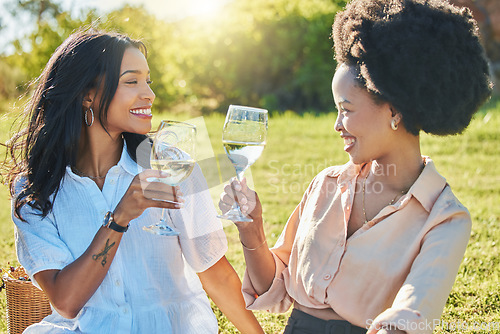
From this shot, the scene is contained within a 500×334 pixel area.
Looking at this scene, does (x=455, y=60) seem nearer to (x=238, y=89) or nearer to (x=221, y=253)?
(x=221, y=253)

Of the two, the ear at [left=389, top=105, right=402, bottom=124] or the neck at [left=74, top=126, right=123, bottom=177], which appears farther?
the neck at [left=74, top=126, right=123, bottom=177]

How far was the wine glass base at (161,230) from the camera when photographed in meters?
2.48

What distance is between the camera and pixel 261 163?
29.8 ft

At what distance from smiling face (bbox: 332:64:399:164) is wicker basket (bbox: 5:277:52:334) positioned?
199cm

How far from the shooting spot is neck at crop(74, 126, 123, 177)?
125 inches

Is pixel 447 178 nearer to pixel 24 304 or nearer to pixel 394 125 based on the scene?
pixel 394 125

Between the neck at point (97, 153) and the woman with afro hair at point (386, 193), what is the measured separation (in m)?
0.94

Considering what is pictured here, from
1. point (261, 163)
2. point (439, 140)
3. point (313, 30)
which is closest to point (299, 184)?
point (261, 163)

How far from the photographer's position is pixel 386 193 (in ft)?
8.82

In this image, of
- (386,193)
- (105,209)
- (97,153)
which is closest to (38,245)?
(105,209)

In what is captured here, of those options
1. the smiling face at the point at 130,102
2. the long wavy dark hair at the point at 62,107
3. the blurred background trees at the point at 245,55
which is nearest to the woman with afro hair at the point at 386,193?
the smiling face at the point at 130,102

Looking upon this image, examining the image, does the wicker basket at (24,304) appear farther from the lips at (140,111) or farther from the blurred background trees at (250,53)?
the blurred background trees at (250,53)

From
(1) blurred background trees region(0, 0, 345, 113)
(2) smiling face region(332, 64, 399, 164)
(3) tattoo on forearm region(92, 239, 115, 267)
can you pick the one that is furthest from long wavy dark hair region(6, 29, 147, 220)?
(1) blurred background trees region(0, 0, 345, 113)

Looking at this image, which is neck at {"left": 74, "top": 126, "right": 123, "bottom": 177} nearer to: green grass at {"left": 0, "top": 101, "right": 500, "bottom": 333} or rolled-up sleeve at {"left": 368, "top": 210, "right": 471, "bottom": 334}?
green grass at {"left": 0, "top": 101, "right": 500, "bottom": 333}
